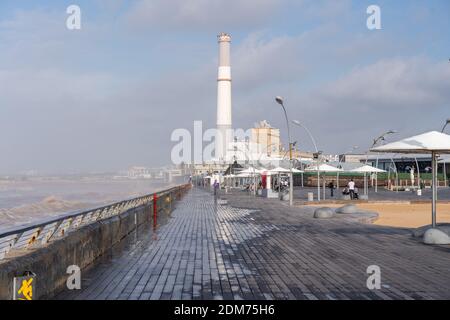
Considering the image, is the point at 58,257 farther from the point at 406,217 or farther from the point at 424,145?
the point at 406,217

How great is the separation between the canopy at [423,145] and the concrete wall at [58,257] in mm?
6659

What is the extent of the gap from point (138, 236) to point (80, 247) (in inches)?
248

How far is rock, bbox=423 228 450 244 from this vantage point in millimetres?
12844

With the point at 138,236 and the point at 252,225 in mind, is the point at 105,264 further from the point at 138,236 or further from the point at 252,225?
the point at 252,225

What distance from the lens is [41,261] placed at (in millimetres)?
7105

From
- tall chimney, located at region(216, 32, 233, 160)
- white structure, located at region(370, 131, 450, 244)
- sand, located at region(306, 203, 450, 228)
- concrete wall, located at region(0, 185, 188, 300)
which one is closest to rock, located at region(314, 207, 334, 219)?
sand, located at region(306, 203, 450, 228)

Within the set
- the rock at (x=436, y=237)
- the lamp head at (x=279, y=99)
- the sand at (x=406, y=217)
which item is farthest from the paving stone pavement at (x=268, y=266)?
the lamp head at (x=279, y=99)

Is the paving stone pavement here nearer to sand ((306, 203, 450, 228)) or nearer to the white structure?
the white structure

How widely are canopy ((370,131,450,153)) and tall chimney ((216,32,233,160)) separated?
373 feet

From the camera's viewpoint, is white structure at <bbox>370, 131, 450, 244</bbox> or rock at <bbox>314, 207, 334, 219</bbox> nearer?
white structure at <bbox>370, 131, 450, 244</bbox>

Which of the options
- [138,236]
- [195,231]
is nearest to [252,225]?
[195,231]

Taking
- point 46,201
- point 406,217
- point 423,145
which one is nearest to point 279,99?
point 406,217

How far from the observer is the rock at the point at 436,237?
42.1 feet
